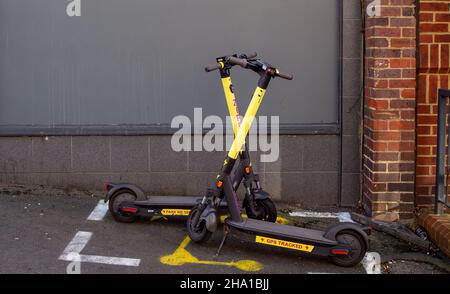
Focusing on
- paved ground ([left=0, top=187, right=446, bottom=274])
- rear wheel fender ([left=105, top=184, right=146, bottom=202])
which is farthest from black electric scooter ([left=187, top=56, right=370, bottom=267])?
rear wheel fender ([left=105, top=184, right=146, bottom=202])

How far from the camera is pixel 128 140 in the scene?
7.02 meters

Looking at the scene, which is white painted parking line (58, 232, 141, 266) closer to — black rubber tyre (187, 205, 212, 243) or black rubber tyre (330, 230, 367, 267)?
black rubber tyre (187, 205, 212, 243)

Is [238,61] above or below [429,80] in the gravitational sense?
above

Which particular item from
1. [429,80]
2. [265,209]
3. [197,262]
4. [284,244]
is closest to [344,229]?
[284,244]

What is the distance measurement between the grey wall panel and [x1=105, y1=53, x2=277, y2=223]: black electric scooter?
3.45ft

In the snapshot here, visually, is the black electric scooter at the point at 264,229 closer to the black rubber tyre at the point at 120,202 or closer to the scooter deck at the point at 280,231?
the scooter deck at the point at 280,231

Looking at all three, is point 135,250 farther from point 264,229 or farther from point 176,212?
point 264,229

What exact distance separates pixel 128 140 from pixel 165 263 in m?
2.06

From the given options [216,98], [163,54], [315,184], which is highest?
[163,54]

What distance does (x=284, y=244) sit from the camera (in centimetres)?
538

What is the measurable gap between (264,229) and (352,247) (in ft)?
2.27

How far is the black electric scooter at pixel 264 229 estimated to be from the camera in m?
5.32
